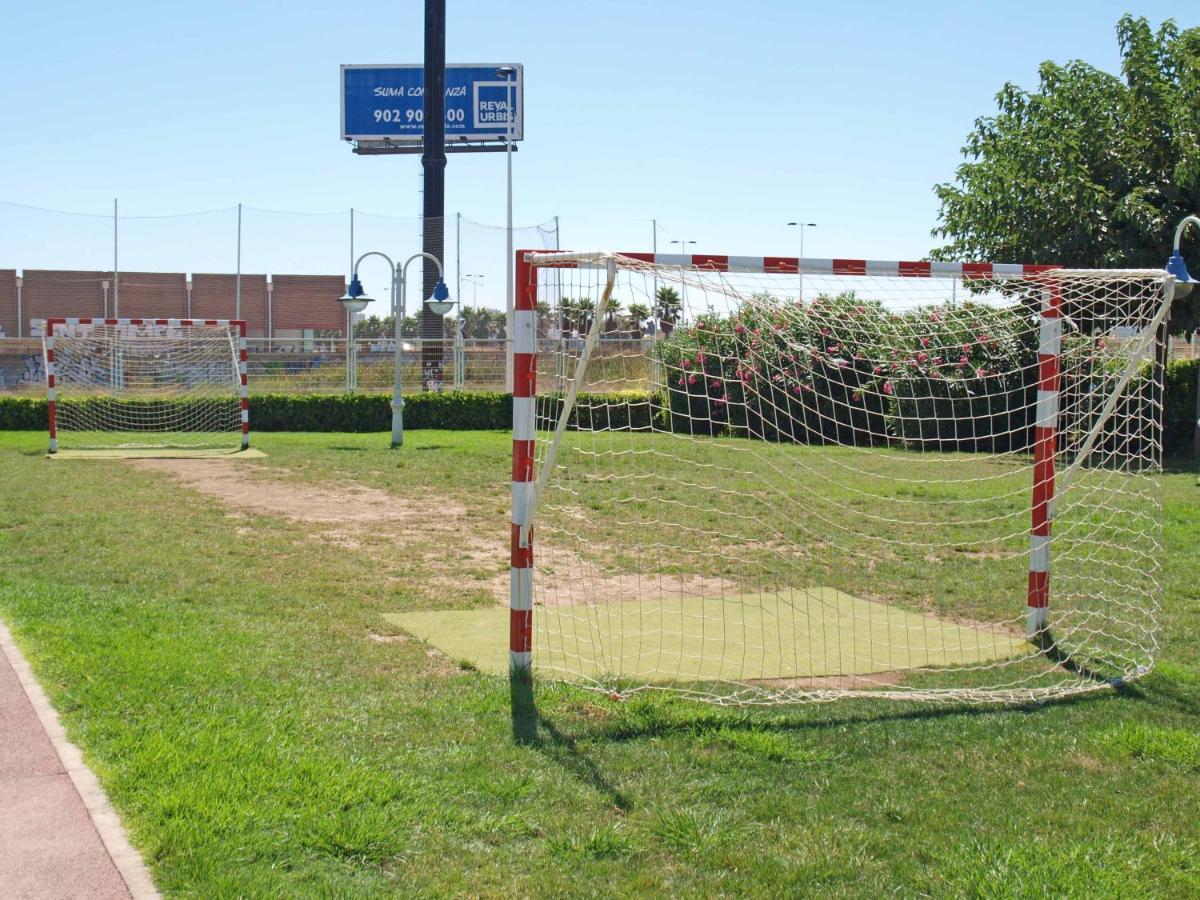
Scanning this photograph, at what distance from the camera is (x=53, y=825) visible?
3.96 meters

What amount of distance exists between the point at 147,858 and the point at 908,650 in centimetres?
440

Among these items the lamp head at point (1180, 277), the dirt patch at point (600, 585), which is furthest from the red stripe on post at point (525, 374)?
the lamp head at point (1180, 277)

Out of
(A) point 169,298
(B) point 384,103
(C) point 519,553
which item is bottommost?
(C) point 519,553

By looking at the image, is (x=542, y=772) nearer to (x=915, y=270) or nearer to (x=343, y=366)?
(x=915, y=270)

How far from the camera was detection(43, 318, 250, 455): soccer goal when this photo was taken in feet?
71.2

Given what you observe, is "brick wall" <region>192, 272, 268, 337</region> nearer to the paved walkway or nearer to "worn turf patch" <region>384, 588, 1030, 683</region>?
"worn turf patch" <region>384, 588, 1030, 683</region>

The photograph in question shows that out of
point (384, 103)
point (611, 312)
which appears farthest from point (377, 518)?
point (384, 103)

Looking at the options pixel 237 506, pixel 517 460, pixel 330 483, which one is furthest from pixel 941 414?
pixel 517 460

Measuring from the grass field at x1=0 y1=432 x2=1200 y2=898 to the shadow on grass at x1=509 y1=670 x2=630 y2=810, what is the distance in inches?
0.8

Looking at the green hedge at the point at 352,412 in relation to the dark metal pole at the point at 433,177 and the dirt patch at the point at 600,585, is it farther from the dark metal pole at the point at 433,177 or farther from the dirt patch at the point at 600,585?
the dirt patch at the point at 600,585

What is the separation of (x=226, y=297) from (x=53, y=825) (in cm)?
3415

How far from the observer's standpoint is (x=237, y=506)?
1216 cm

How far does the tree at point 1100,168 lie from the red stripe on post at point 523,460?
1453cm

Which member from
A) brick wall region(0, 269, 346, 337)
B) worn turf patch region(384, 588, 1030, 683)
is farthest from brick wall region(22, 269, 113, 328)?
worn turf patch region(384, 588, 1030, 683)
